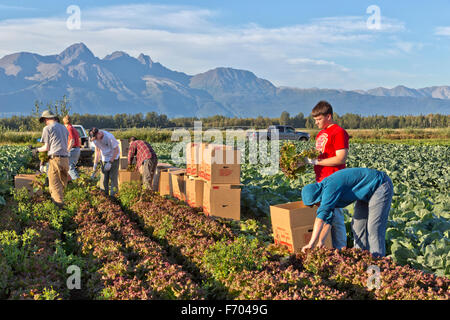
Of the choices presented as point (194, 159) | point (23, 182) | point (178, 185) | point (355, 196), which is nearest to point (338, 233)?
point (355, 196)

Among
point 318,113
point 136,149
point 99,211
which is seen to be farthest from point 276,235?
point 136,149

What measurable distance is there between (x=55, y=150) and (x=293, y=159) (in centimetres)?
562

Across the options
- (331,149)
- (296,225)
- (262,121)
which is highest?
(262,121)

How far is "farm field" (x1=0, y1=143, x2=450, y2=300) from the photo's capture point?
163 inches

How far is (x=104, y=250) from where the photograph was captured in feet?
18.2

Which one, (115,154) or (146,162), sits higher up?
(115,154)

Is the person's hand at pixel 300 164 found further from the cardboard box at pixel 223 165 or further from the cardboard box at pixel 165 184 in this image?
the cardboard box at pixel 165 184

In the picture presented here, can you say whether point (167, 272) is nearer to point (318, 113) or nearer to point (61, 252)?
point (61, 252)

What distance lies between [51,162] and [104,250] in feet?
14.0

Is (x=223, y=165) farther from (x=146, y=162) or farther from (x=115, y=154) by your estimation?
(x=115, y=154)

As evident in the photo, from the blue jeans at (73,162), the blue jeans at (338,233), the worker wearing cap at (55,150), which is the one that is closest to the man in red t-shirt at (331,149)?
the blue jeans at (338,233)

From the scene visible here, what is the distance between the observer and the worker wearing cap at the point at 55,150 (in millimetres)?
8938

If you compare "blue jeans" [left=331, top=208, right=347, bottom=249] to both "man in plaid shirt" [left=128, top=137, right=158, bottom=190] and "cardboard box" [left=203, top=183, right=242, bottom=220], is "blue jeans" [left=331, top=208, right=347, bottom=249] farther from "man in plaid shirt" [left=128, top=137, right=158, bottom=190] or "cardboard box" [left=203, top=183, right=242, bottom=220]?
"man in plaid shirt" [left=128, top=137, right=158, bottom=190]

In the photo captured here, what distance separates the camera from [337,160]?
203 inches
